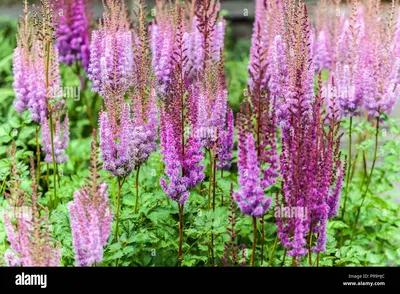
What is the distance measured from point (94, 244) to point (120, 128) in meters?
0.81

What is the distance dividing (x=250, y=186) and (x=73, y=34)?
3.32 metres

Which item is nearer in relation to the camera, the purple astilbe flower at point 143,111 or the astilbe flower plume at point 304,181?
the astilbe flower plume at point 304,181

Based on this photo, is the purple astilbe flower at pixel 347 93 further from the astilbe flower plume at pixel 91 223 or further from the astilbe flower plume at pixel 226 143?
the astilbe flower plume at pixel 91 223

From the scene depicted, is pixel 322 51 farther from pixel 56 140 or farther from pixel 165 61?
pixel 56 140

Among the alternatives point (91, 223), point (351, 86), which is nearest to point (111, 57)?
point (91, 223)

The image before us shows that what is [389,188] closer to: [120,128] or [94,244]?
[120,128]

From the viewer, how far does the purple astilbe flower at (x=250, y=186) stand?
2934 mm

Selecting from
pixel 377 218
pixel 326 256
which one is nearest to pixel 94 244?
pixel 326 256

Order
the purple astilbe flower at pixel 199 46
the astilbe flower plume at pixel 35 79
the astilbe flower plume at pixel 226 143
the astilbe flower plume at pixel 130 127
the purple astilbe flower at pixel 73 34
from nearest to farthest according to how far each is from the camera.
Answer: the astilbe flower plume at pixel 130 127 < the astilbe flower plume at pixel 226 143 < the astilbe flower plume at pixel 35 79 < the purple astilbe flower at pixel 199 46 < the purple astilbe flower at pixel 73 34

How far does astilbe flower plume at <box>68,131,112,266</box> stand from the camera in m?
2.93

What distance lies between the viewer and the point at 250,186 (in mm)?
2955

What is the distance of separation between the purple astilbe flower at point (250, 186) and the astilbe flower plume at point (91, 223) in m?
0.60

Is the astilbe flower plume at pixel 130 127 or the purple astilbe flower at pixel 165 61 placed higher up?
the purple astilbe flower at pixel 165 61

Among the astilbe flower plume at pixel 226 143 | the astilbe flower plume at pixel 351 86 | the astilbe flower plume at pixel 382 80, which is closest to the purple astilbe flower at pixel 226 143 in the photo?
the astilbe flower plume at pixel 226 143
